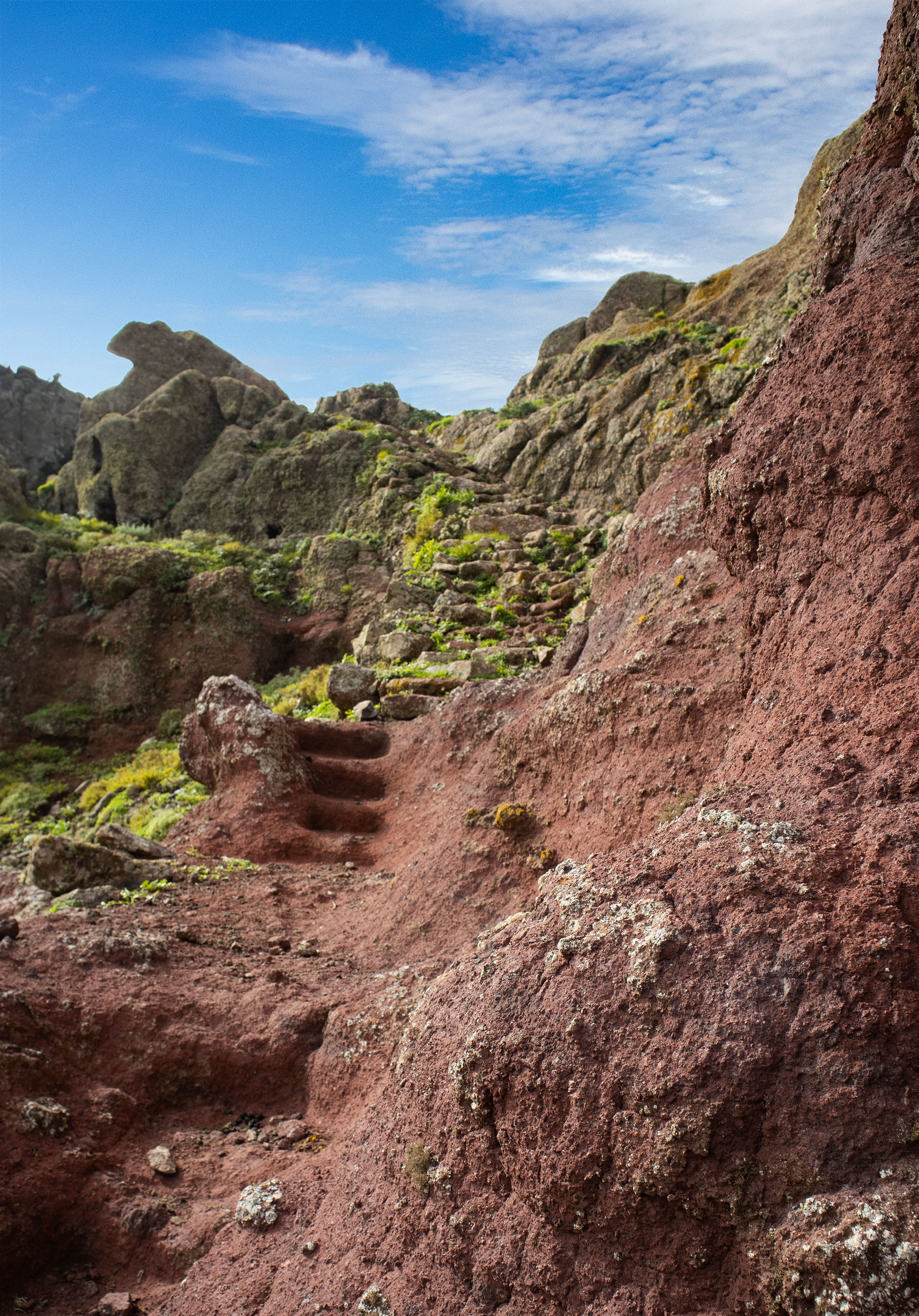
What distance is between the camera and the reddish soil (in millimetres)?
2254

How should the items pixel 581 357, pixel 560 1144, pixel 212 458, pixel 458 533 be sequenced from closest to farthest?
pixel 560 1144
pixel 458 533
pixel 581 357
pixel 212 458

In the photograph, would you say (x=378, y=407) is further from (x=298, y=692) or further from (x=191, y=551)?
(x=298, y=692)

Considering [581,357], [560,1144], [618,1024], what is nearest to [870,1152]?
[618,1024]

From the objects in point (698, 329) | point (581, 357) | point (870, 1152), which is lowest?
point (870, 1152)

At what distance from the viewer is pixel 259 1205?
11.3ft

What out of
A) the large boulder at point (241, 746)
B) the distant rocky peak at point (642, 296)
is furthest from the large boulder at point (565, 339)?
the large boulder at point (241, 746)

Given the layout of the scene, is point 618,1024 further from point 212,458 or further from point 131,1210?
point 212,458

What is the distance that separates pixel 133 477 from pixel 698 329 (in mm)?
21584

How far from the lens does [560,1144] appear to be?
8.41ft

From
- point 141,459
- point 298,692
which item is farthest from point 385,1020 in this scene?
point 141,459

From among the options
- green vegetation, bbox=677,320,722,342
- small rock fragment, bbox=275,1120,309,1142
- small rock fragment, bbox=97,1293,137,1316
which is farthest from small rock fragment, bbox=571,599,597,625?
green vegetation, bbox=677,320,722,342

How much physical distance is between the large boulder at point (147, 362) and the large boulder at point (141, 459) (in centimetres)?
360

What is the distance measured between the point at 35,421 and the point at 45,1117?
44865 millimetres

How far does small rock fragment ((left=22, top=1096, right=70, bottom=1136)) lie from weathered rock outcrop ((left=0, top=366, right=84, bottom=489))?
4115 cm
